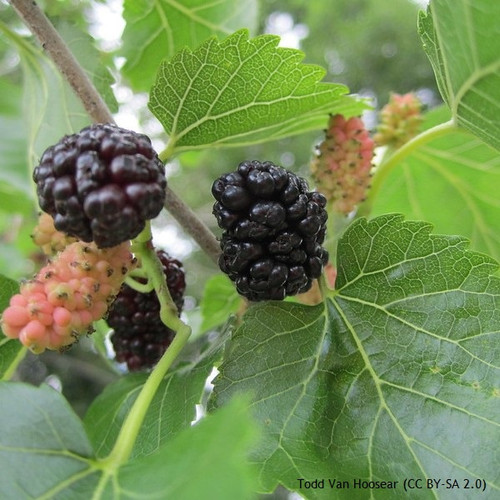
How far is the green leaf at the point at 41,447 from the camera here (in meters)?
0.51

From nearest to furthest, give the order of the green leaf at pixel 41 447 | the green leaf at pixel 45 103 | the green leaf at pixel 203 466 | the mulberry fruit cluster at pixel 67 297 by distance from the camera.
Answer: the green leaf at pixel 203 466
the green leaf at pixel 41 447
the mulberry fruit cluster at pixel 67 297
the green leaf at pixel 45 103

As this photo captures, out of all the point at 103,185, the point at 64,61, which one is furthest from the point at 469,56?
the point at 64,61

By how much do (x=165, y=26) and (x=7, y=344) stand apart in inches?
23.7

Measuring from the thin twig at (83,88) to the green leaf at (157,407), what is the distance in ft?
0.46

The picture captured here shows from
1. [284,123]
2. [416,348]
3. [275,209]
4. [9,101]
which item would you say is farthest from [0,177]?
[416,348]

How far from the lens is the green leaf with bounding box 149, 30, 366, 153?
70cm

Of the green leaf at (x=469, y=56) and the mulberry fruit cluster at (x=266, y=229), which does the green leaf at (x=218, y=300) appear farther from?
the green leaf at (x=469, y=56)

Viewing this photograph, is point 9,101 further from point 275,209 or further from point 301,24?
point 301,24

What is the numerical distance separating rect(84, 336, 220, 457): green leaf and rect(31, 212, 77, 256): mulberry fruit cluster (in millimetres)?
213

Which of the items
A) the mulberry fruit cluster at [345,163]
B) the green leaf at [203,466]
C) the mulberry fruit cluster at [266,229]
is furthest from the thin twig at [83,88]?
the green leaf at [203,466]

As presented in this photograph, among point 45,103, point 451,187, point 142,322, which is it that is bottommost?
point 451,187

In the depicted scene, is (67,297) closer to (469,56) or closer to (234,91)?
(234,91)

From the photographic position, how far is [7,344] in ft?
2.50

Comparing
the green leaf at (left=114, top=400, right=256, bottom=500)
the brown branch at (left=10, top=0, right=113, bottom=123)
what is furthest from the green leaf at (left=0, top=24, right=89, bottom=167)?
the green leaf at (left=114, top=400, right=256, bottom=500)
